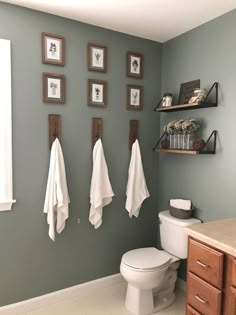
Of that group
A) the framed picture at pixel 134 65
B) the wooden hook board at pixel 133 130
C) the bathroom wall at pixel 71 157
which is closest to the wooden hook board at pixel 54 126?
the bathroom wall at pixel 71 157

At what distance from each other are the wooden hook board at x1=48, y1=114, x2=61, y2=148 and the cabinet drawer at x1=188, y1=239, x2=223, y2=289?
4.27ft

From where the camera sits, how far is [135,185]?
8.13 feet

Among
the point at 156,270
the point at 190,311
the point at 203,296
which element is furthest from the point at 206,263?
the point at 156,270

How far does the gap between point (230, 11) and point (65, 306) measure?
8.92 feet

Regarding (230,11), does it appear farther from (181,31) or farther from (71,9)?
(71,9)

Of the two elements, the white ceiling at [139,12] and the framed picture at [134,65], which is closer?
the white ceiling at [139,12]

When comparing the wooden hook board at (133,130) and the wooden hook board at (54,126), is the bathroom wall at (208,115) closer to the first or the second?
the wooden hook board at (133,130)

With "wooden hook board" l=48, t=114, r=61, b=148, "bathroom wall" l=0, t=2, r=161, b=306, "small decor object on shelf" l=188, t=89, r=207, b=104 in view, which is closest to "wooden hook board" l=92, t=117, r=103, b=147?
"bathroom wall" l=0, t=2, r=161, b=306

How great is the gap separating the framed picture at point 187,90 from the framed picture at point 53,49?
1.09 m

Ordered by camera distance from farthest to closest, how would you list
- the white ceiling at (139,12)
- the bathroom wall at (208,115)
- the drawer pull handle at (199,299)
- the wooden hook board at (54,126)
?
1. the wooden hook board at (54,126)
2. the bathroom wall at (208,115)
3. the white ceiling at (139,12)
4. the drawer pull handle at (199,299)

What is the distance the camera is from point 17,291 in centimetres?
211

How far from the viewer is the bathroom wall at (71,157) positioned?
2037mm

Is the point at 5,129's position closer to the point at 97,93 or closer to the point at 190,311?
the point at 97,93

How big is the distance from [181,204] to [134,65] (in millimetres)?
1371
